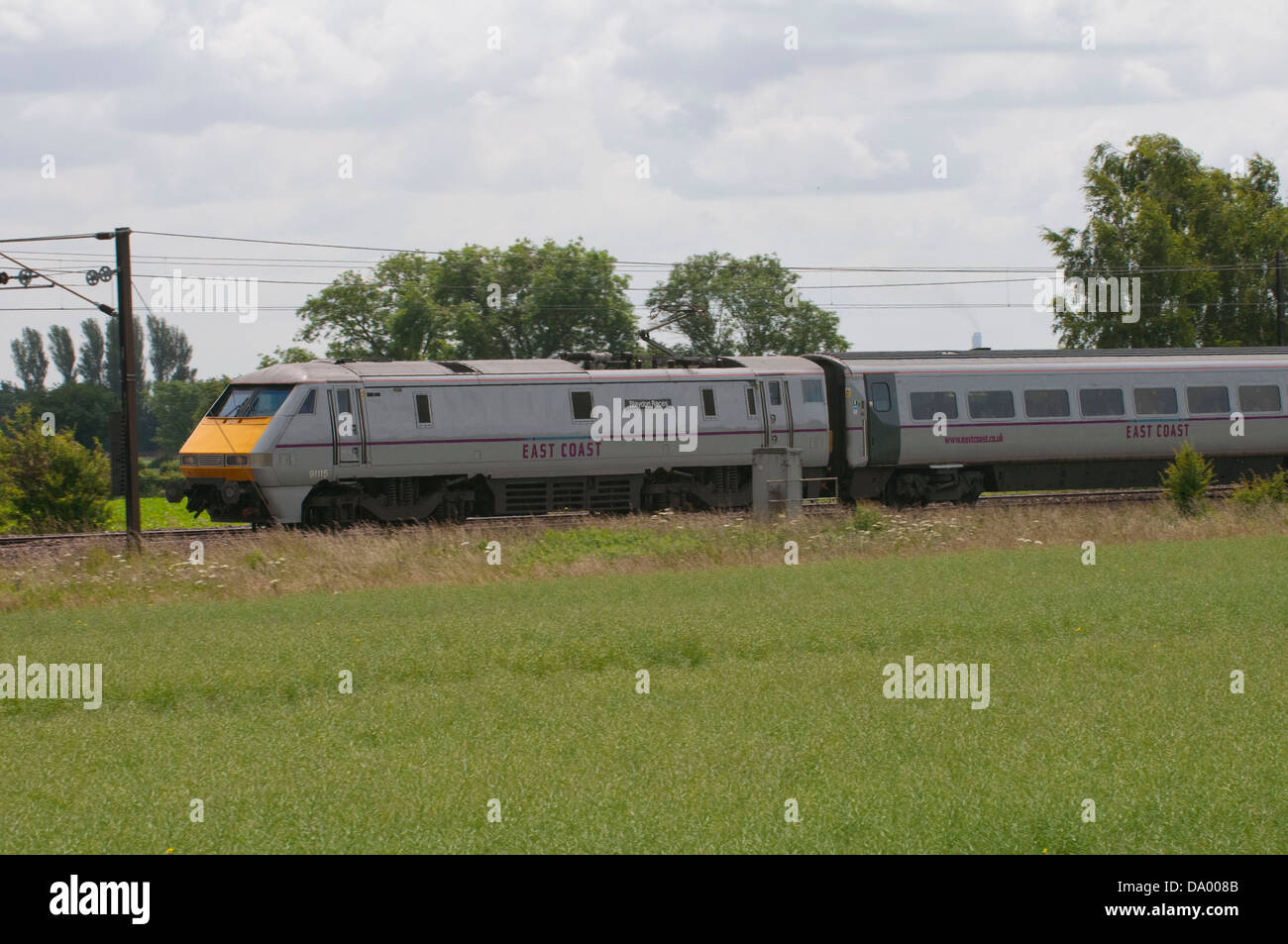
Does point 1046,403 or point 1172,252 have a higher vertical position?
point 1172,252

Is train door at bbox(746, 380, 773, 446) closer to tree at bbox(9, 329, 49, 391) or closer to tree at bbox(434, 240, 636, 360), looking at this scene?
tree at bbox(434, 240, 636, 360)

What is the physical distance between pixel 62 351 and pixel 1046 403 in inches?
4989

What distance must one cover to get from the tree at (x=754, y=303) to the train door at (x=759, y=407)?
45586 millimetres

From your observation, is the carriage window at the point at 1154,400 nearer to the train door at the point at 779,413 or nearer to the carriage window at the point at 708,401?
the train door at the point at 779,413

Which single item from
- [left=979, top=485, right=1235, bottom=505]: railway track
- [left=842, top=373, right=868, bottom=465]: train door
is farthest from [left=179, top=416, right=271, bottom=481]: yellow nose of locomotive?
[left=979, top=485, right=1235, bottom=505]: railway track

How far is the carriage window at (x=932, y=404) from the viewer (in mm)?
30469

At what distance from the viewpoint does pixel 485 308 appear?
233ft

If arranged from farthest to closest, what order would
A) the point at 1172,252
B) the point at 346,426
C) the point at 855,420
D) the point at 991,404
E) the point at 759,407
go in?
the point at 1172,252 → the point at 991,404 → the point at 855,420 → the point at 759,407 → the point at 346,426

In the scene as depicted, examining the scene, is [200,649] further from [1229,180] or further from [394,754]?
[1229,180]

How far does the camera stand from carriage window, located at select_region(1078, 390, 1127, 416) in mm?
31750

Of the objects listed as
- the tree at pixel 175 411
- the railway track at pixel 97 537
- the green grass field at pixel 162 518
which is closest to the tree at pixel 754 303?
the green grass field at pixel 162 518

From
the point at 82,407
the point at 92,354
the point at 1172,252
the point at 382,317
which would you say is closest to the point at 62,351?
the point at 92,354

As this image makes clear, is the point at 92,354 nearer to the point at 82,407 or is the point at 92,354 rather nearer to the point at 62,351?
the point at 62,351
